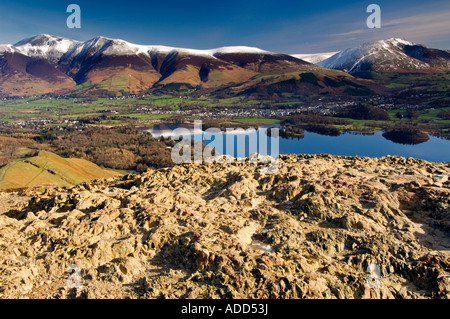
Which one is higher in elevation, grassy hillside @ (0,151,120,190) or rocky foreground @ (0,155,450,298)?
rocky foreground @ (0,155,450,298)

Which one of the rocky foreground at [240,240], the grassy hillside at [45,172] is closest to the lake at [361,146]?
the grassy hillside at [45,172]

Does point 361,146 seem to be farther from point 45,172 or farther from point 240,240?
point 240,240

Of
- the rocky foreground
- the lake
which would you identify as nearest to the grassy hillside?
the lake

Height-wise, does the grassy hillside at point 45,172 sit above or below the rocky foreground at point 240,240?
below

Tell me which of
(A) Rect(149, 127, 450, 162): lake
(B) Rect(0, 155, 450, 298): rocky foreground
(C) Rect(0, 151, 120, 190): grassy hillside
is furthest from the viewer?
(A) Rect(149, 127, 450, 162): lake

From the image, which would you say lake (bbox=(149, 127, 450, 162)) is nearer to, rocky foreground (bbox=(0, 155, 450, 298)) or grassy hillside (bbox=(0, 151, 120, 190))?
grassy hillside (bbox=(0, 151, 120, 190))

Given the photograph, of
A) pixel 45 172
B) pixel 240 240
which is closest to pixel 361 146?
pixel 45 172

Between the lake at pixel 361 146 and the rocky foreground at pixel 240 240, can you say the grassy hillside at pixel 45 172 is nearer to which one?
the lake at pixel 361 146
